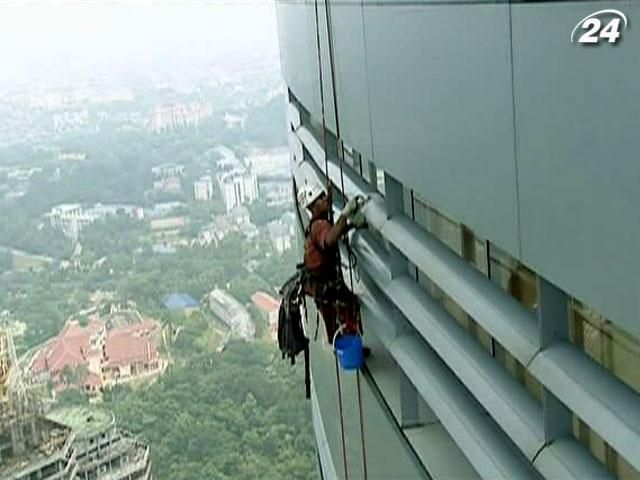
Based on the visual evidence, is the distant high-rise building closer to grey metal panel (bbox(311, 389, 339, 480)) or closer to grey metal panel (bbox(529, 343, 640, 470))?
grey metal panel (bbox(311, 389, 339, 480))

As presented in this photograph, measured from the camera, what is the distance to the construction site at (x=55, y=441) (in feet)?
41.2

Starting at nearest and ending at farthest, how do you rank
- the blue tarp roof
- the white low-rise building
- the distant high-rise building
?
1. the white low-rise building
2. the blue tarp roof
3. the distant high-rise building

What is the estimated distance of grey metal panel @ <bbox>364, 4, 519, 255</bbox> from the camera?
270 centimetres

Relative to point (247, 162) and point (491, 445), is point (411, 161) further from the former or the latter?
point (247, 162)

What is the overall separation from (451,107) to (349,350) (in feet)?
7.54

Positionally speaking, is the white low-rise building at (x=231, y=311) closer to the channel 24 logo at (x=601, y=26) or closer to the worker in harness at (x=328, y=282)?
the worker in harness at (x=328, y=282)

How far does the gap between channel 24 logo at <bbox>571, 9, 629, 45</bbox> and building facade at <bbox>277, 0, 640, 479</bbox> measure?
19mm

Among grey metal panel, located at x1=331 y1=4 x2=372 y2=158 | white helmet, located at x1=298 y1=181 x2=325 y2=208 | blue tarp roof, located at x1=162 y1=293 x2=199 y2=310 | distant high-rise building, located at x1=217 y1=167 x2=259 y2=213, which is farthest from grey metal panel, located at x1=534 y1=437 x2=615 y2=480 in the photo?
distant high-rise building, located at x1=217 y1=167 x2=259 y2=213

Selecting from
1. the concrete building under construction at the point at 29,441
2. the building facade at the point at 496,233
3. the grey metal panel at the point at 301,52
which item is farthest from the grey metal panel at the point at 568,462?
the concrete building under construction at the point at 29,441

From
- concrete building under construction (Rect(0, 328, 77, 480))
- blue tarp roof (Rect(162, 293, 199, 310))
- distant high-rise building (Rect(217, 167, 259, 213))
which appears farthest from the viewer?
distant high-rise building (Rect(217, 167, 259, 213))

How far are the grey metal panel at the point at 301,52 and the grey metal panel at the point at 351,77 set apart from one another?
0.97 meters

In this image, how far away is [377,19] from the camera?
404 centimetres

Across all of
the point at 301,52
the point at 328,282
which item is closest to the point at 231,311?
the point at 301,52

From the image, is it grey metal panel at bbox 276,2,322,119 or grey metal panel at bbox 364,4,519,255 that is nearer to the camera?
grey metal panel at bbox 364,4,519,255
